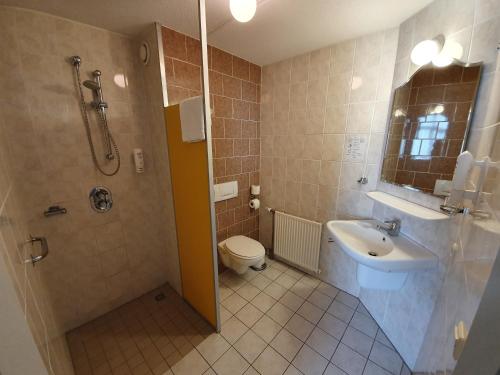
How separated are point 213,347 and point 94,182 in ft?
5.27

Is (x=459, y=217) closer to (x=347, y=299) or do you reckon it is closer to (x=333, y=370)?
(x=333, y=370)

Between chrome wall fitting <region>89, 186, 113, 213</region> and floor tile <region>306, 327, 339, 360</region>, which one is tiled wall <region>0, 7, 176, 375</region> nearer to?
chrome wall fitting <region>89, 186, 113, 213</region>

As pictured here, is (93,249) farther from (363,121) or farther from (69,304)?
(363,121)

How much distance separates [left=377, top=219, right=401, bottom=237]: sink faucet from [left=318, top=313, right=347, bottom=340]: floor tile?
35.0 inches

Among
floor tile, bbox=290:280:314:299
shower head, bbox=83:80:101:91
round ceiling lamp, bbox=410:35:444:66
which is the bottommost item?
floor tile, bbox=290:280:314:299

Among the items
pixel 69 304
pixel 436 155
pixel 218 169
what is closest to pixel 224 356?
pixel 69 304

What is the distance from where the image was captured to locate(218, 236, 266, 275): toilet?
75.3 inches

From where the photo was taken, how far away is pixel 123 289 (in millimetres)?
1836

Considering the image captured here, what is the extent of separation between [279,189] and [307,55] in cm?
140

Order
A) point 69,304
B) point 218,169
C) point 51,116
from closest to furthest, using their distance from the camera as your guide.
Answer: point 51,116
point 69,304
point 218,169

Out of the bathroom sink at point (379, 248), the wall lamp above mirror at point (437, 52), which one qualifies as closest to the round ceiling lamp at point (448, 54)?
the wall lamp above mirror at point (437, 52)

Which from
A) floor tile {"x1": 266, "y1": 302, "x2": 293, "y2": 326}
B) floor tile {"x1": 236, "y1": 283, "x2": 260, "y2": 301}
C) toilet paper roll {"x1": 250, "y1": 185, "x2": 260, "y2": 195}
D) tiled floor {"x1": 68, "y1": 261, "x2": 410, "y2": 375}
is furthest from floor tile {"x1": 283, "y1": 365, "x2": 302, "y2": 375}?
toilet paper roll {"x1": 250, "y1": 185, "x2": 260, "y2": 195}

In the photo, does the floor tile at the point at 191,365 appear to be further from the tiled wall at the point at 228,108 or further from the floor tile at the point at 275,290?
the tiled wall at the point at 228,108

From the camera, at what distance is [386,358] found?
1386 millimetres
